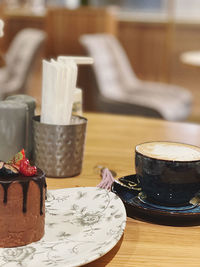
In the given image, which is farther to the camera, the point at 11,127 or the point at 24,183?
the point at 11,127

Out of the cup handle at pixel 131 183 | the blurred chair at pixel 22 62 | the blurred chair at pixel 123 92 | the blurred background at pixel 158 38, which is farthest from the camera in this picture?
the blurred background at pixel 158 38

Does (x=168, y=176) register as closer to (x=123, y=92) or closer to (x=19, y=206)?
(x=19, y=206)

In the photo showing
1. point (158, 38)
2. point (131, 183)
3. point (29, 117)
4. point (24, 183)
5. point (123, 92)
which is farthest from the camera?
point (158, 38)

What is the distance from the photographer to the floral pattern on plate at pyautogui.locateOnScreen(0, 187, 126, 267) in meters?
0.63

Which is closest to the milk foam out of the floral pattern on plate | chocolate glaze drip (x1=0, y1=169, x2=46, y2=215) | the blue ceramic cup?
the blue ceramic cup

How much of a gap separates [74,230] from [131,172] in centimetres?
34

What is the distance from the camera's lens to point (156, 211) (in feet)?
2.52

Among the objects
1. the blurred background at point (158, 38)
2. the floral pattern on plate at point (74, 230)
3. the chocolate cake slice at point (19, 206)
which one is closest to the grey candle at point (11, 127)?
the floral pattern on plate at point (74, 230)

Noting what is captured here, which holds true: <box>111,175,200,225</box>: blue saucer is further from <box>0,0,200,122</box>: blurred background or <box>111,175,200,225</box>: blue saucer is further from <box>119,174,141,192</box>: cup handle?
<box>0,0,200,122</box>: blurred background

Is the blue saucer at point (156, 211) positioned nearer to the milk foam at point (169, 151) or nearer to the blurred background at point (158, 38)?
the milk foam at point (169, 151)

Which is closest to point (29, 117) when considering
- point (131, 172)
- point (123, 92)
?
Result: point (131, 172)

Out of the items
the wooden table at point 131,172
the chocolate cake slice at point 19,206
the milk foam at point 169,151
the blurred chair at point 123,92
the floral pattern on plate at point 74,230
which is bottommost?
the blurred chair at point 123,92

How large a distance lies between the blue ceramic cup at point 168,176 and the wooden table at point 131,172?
5cm

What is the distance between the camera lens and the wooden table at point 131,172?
674 mm
